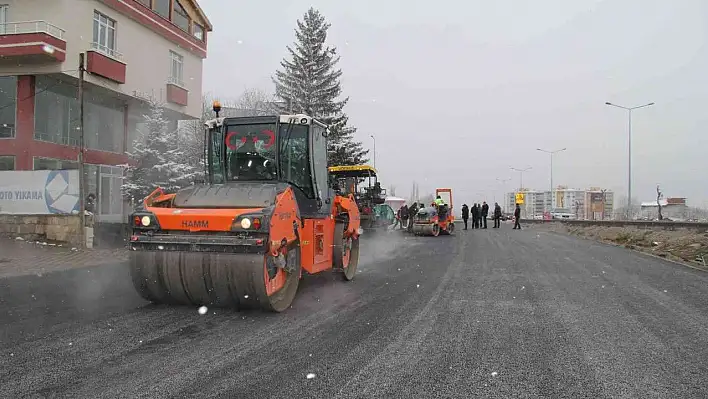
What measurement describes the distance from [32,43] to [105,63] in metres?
2.68

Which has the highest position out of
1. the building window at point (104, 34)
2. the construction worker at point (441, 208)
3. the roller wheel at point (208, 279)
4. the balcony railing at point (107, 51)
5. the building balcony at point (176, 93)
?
the building window at point (104, 34)

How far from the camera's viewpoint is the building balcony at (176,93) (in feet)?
81.8

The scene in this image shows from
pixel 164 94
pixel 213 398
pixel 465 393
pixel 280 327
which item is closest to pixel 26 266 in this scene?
pixel 280 327

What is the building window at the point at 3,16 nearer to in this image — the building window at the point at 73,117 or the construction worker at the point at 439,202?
the building window at the point at 73,117

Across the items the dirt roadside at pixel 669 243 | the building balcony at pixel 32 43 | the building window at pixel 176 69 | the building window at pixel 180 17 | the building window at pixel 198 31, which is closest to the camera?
the dirt roadside at pixel 669 243

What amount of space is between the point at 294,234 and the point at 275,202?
0.64 metres

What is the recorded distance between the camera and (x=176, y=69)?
1035 inches

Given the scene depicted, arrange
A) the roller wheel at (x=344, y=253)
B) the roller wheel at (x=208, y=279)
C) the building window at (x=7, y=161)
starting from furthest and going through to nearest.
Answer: the building window at (x=7, y=161) → the roller wheel at (x=344, y=253) → the roller wheel at (x=208, y=279)

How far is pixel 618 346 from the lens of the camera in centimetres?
493

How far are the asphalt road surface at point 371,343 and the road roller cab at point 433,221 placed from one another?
13.6 metres

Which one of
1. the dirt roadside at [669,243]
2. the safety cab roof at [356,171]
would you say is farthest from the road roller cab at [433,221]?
the dirt roadside at [669,243]

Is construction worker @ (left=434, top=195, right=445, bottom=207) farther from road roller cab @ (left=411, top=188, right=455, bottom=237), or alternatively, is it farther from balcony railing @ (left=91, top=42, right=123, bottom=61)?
balcony railing @ (left=91, top=42, right=123, bottom=61)

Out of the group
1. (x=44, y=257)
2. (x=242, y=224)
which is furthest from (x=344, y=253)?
(x=44, y=257)

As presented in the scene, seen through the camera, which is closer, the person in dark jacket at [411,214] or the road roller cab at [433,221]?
the road roller cab at [433,221]
